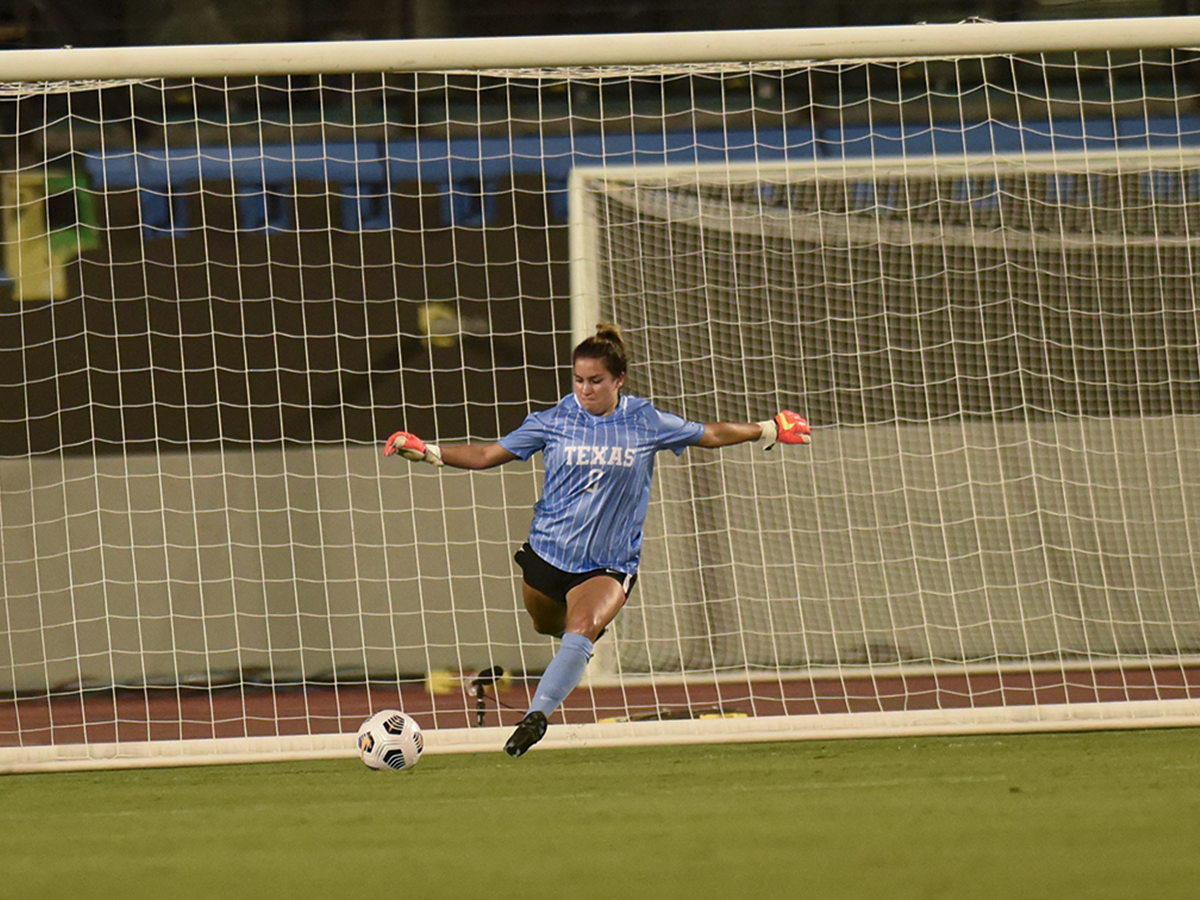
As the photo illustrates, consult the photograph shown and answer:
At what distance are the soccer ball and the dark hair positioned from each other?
4.59 ft

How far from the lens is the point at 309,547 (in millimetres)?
7984

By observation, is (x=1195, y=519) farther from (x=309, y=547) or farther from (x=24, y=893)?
(x=24, y=893)

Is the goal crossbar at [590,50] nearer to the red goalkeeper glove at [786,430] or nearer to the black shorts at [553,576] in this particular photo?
the red goalkeeper glove at [786,430]

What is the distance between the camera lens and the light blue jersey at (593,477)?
4.95 metres

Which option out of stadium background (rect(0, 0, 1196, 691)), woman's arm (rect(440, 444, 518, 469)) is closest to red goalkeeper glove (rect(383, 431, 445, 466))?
woman's arm (rect(440, 444, 518, 469))

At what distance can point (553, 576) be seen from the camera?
16.4ft

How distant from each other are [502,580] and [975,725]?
349 cm

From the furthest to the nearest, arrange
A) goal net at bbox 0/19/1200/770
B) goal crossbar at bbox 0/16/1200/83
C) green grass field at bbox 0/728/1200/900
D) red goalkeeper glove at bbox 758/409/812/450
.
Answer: goal net at bbox 0/19/1200/770, goal crossbar at bbox 0/16/1200/83, red goalkeeper glove at bbox 758/409/812/450, green grass field at bbox 0/728/1200/900

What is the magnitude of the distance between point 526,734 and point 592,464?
1032 mm

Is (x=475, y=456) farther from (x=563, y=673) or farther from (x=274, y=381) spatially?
(x=274, y=381)

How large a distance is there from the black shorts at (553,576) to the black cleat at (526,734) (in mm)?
611

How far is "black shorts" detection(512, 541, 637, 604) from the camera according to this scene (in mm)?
4945

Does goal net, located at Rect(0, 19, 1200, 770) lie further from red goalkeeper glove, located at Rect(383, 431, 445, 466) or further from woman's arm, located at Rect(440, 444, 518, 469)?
red goalkeeper glove, located at Rect(383, 431, 445, 466)

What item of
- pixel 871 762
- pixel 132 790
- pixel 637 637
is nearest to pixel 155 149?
pixel 637 637
